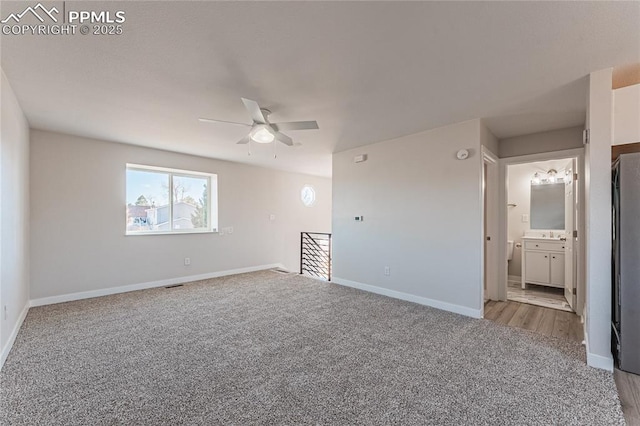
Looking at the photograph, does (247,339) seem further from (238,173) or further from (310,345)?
(238,173)

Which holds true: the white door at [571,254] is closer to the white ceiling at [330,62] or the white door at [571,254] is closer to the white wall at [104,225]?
the white ceiling at [330,62]

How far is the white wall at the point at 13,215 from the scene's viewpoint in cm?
237

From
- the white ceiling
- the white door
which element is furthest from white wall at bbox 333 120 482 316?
the white door

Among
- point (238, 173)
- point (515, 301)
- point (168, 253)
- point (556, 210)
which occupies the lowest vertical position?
point (515, 301)

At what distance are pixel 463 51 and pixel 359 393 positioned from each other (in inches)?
98.1

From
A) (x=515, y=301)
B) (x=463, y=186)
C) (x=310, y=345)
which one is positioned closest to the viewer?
(x=310, y=345)

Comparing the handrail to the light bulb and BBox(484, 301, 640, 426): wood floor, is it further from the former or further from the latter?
the light bulb

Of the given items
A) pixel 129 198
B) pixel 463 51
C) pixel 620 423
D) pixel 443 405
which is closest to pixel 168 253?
pixel 129 198

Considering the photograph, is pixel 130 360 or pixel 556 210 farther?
pixel 556 210

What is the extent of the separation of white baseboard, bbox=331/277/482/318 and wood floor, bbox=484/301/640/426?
231mm

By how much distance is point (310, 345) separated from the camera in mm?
2602

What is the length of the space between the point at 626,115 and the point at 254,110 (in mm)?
3144

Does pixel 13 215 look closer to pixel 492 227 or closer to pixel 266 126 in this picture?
pixel 266 126

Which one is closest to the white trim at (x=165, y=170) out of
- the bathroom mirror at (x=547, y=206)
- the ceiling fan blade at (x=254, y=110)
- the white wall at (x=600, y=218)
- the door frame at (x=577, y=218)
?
the ceiling fan blade at (x=254, y=110)
